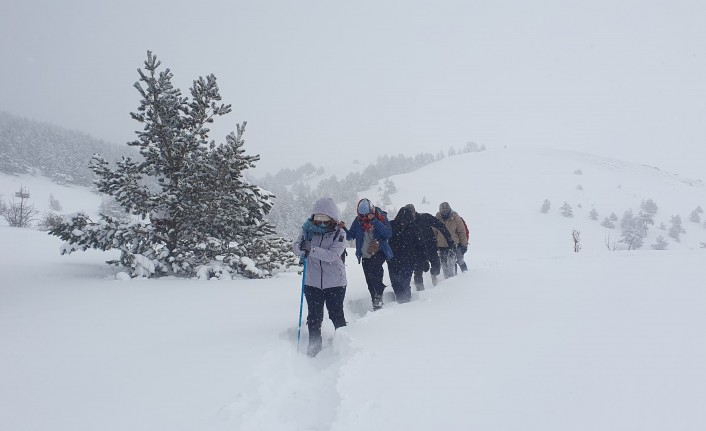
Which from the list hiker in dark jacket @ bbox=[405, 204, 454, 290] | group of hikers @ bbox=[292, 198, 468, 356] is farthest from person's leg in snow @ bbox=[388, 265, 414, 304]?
Answer: hiker in dark jacket @ bbox=[405, 204, 454, 290]

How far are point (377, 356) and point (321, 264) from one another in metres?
1.62

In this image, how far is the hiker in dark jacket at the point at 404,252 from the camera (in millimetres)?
7027

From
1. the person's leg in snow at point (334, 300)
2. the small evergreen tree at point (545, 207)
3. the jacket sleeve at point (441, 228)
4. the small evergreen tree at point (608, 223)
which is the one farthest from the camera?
the small evergreen tree at point (545, 207)

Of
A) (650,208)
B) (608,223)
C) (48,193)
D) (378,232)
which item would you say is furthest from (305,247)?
(650,208)

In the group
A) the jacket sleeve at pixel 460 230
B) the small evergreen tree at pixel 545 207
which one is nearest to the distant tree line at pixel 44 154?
the jacket sleeve at pixel 460 230

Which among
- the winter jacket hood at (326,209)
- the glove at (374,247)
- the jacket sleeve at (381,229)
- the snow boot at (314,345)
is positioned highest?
the winter jacket hood at (326,209)

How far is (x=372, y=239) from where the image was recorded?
20.9 ft

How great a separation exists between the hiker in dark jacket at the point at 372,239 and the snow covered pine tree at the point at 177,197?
3825mm

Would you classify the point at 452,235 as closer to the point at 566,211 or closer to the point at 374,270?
the point at 374,270

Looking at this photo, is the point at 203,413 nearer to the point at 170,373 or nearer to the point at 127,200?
the point at 170,373

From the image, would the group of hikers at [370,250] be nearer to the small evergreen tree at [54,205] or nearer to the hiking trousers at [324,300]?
the hiking trousers at [324,300]

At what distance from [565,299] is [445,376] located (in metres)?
2.87

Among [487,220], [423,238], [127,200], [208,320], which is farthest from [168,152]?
A: [487,220]

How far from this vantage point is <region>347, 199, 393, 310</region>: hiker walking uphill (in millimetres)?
6273
